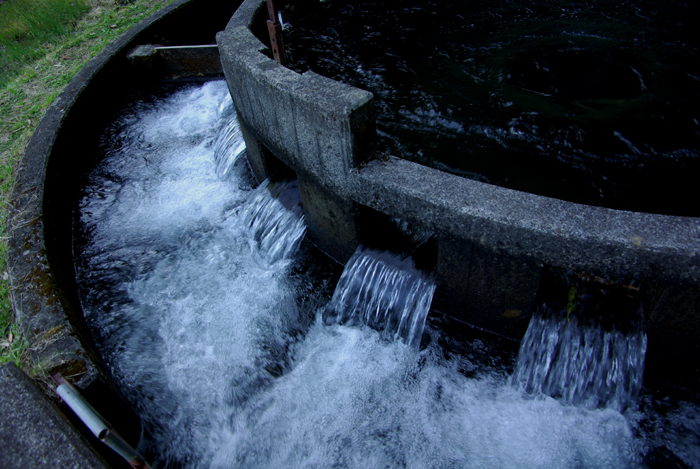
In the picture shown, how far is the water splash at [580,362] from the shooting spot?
296cm

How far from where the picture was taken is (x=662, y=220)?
8.15 feet

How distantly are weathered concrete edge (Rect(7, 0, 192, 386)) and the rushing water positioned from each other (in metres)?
0.66

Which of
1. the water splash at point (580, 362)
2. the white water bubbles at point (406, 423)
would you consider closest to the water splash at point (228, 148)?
the white water bubbles at point (406, 423)

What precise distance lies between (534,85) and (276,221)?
3.59m

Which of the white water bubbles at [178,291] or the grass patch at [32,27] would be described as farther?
the grass patch at [32,27]

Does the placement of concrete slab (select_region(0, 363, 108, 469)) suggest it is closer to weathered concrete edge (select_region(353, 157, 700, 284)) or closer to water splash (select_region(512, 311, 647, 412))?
weathered concrete edge (select_region(353, 157, 700, 284))

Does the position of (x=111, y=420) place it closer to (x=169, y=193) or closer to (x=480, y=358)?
(x=480, y=358)

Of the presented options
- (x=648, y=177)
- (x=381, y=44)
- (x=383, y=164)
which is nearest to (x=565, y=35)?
(x=381, y=44)

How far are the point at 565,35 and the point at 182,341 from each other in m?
6.40

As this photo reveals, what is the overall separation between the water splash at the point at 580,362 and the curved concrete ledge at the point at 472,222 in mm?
160

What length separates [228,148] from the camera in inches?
221

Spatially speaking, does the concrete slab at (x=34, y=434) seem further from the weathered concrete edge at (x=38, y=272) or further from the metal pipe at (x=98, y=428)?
the weathered concrete edge at (x=38, y=272)

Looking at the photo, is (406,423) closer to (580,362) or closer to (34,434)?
(580,362)

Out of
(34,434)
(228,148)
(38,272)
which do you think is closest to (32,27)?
(228,148)
